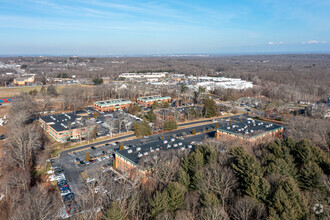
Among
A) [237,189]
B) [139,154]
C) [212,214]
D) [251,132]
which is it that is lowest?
[139,154]

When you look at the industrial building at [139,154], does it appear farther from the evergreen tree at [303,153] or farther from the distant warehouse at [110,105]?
the distant warehouse at [110,105]

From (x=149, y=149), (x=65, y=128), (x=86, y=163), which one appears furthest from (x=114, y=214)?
(x=65, y=128)

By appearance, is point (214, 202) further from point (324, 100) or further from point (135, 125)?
point (324, 100)

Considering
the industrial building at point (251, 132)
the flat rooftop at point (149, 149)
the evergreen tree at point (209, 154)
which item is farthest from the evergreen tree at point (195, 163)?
the industrial building at point (251, 132)

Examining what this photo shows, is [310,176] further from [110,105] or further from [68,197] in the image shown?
[110,105]

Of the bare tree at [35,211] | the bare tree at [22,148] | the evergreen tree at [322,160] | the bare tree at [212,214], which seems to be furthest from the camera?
the bare tree at [22,148]

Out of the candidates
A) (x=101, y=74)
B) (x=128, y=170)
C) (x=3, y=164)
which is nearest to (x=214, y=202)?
(x=128, y=170)
